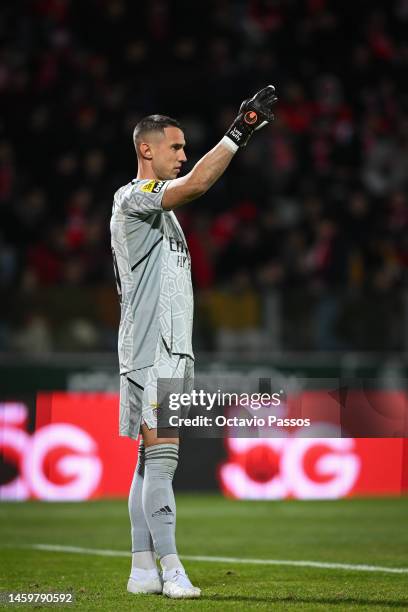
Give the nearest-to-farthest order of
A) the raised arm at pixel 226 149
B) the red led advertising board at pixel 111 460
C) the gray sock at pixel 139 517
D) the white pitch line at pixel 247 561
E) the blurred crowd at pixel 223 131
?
the raised arm at pixel 226 149, the gray sock at pixel 139 517, the white pitch line at pixel 247 561, the red led advertising board at pixel 111 460, the blurred crowd at pixel 223 131

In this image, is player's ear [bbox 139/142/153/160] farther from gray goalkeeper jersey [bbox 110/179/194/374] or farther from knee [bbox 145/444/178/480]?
knee [bbox 145/444/178/480]

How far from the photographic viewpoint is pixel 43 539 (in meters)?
9.02

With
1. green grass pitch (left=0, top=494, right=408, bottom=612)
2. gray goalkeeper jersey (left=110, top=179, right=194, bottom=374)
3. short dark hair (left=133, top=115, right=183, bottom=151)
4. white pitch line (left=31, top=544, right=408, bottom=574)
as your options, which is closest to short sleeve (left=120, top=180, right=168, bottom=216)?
gray goalkeeper jersey (left=110, top=179, right=194, bottom=374)

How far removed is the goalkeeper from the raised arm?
0.04 meters

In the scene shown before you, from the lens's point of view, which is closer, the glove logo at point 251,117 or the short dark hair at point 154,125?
the glove logo at point 251,117

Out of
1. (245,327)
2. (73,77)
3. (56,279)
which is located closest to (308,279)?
(245,327)

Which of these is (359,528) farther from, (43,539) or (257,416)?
(257,416)

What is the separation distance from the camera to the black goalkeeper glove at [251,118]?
18.6 feet

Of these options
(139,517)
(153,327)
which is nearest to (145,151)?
(153,327)

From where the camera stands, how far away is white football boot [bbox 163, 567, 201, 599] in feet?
18.8

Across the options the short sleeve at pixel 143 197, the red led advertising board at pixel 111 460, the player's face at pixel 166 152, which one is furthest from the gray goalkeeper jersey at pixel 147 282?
the red led advertising board at pixel 111 460

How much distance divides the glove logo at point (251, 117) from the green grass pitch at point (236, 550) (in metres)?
2.18

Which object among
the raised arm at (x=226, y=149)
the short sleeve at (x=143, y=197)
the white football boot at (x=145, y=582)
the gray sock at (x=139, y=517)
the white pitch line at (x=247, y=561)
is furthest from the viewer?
the white pitch line at (x=247, y=561)

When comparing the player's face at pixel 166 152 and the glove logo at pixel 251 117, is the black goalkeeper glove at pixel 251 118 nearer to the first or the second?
the glove logo at pixel 251 117
